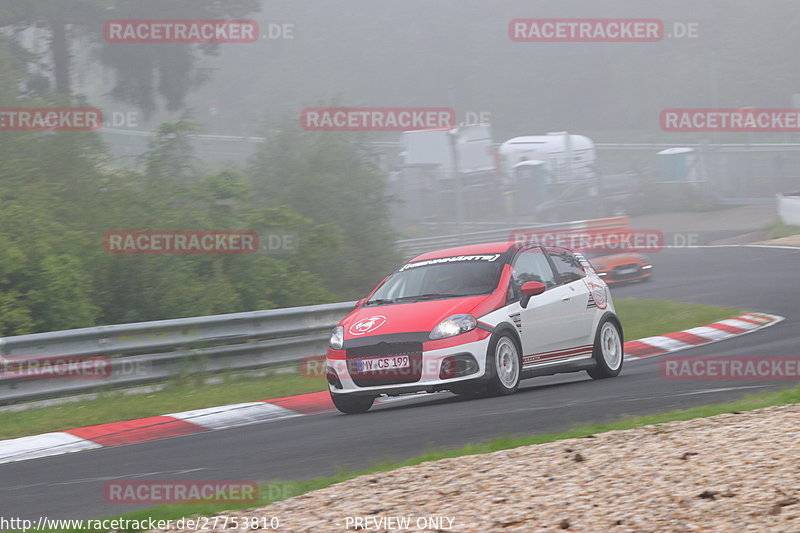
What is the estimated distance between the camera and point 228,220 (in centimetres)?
1958

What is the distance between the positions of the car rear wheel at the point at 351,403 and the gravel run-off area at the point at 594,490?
148 inches

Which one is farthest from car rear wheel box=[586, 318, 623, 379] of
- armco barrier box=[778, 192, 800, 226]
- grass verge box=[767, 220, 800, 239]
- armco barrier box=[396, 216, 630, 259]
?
armco barrier box=[778, 192, 800, 226]

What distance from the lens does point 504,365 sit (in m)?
10.8

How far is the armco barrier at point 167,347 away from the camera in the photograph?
1216 cm

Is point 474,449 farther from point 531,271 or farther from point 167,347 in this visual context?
point 167,347

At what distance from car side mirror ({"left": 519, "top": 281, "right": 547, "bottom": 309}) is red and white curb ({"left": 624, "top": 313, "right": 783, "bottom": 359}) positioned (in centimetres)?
431

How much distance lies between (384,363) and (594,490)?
16.0ft

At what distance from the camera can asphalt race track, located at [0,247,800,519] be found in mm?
7488

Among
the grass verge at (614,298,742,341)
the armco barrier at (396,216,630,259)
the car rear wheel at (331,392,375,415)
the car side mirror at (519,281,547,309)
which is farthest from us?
the armco barrier at (396,216,630,259)

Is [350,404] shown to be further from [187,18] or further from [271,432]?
[187,18]

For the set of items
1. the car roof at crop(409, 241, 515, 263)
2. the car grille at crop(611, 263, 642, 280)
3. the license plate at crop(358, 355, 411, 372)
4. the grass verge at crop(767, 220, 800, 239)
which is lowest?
the car grille at crop(611, 263, 642, 280)

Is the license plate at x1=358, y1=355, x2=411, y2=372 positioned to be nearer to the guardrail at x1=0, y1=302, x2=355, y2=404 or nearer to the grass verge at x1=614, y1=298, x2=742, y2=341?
the guardrail at x1=0, y1=302, x2=355, y2=404

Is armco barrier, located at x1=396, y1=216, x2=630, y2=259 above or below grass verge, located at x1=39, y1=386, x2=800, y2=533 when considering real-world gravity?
above

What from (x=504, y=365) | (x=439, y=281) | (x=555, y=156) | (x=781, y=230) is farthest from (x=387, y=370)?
(x=555, y=156)
